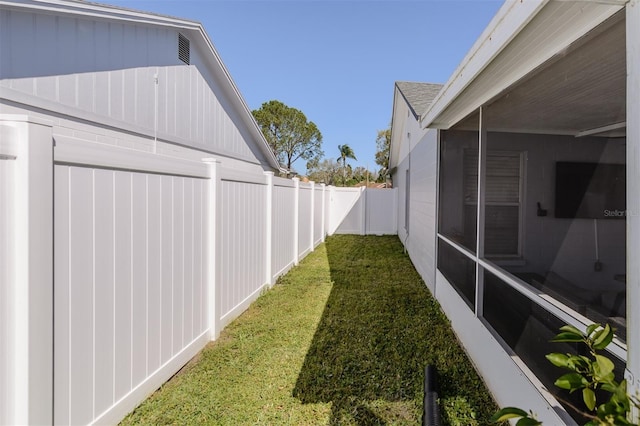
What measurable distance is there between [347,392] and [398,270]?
422 cm

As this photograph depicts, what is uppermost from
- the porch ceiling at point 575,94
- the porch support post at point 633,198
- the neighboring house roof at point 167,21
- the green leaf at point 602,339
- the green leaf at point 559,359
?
the neighboring house roof at point 167,21

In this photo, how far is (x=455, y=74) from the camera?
2607 millimetres

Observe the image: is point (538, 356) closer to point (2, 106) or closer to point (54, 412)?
point (54, 412)

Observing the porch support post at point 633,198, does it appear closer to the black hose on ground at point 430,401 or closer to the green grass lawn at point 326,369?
the black hose on ground at point 430,401

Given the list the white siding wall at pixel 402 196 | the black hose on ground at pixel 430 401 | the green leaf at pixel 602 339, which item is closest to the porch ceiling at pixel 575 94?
the green leaf at pixel 602 339

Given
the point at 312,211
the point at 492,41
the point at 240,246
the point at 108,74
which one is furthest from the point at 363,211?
the point at 492,41

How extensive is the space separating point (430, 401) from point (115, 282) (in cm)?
210

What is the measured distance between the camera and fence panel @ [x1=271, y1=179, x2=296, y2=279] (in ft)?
17.1

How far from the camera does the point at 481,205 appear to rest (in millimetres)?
3025

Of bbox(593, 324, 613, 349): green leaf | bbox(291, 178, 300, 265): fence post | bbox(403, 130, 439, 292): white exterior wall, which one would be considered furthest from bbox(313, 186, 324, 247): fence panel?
bbox(593, 324, 613, 349): green leaf

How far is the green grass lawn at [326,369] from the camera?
218 cm

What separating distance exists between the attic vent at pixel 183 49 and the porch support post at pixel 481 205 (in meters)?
6.61

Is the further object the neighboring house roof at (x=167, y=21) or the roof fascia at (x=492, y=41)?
the neighboring house roof at (x=167, y=21)

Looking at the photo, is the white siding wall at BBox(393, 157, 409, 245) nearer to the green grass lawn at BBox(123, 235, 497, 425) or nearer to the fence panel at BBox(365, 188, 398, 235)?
the fence panel at BBox(365, 188, 398, 235)
